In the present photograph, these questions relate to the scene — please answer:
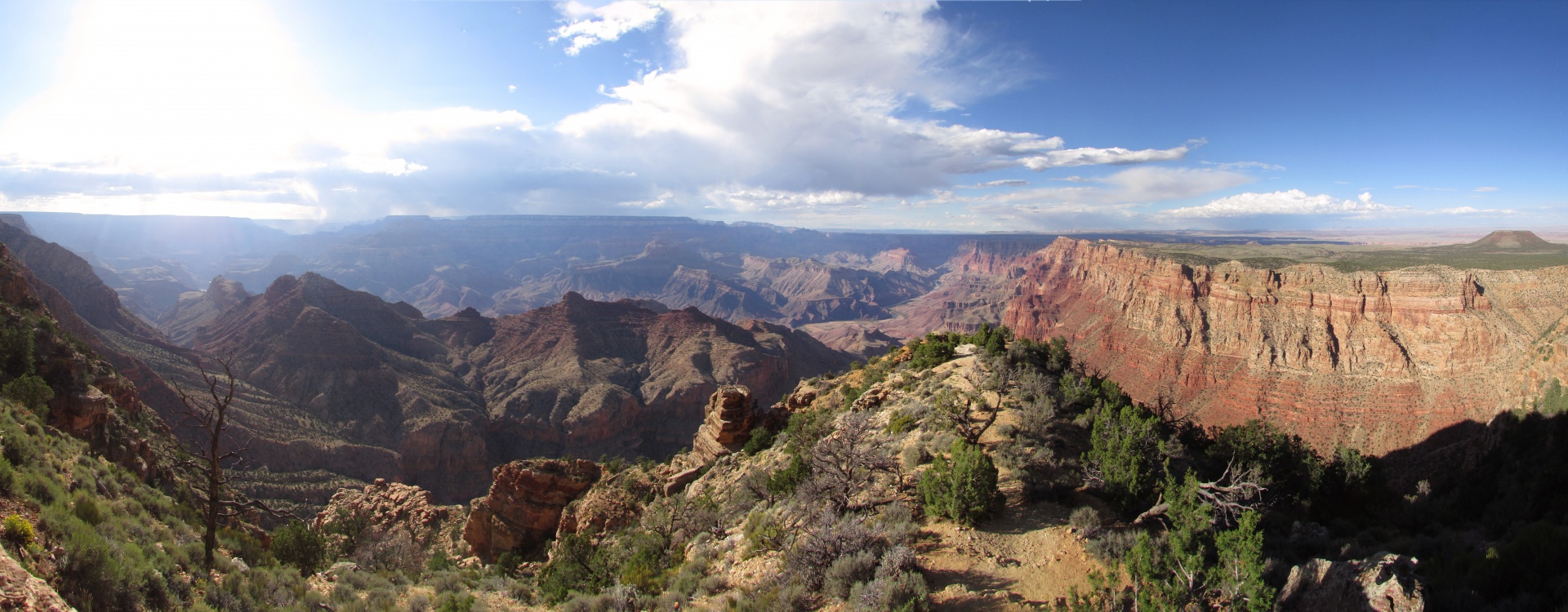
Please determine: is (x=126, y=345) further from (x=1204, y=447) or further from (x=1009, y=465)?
(x=1204, y=447)

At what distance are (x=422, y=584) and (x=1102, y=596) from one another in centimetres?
2002

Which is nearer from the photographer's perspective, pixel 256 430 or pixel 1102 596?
pixel 1102 596

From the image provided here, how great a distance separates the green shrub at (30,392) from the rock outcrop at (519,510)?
1605 centimetres

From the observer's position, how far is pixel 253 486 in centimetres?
4700

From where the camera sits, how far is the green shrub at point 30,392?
806 inches

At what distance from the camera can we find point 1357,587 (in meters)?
7.91

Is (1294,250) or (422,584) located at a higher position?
(1294,250)

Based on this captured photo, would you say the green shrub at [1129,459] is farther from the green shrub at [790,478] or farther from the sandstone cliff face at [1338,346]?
the sandstone cliff face at [1338,346]

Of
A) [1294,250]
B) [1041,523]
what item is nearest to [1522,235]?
[1294,250]

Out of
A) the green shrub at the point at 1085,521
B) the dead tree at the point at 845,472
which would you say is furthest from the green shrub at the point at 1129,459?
the dead tree at the point at 845,472

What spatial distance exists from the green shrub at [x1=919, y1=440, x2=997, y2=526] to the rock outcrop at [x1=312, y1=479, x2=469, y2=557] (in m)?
26.7

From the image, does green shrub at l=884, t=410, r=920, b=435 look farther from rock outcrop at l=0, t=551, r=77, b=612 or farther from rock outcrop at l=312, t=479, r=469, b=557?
rock outcrop at l=312, t=479, r=469, b=557

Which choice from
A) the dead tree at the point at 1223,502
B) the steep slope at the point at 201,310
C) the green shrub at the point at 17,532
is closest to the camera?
the green shrub at the point at 17,532

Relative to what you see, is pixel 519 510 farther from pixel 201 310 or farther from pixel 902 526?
pixel 201 310
